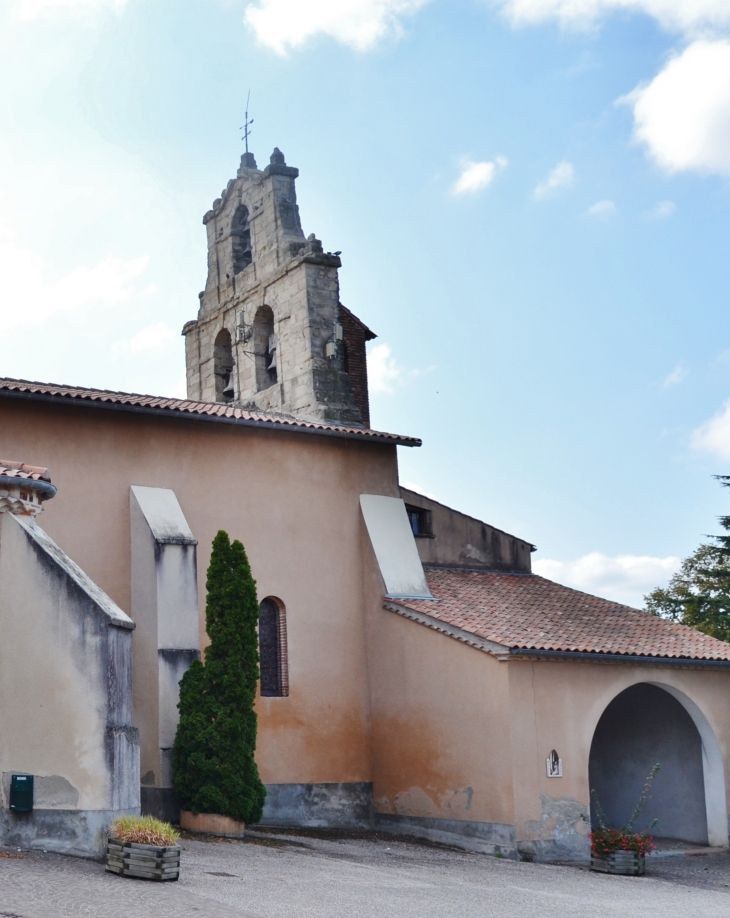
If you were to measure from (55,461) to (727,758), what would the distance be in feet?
42.5

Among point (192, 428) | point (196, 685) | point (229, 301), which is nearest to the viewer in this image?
point (196, 685)

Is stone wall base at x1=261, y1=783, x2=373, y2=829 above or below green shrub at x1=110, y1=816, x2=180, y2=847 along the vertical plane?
below

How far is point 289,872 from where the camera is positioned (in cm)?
1416

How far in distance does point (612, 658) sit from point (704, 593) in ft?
67.5

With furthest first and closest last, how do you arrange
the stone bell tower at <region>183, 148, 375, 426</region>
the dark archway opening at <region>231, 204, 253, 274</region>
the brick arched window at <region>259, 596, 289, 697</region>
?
the dark archway opening at <region>231, 204, 253, 274</region> → the stone bell tower at <region>183, 148, 375, 426</region> → the brick arched window at <region>259, 596, 289, 697</region>

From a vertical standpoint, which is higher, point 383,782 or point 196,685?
point 196,685

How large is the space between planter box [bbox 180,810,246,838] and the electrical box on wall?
447 cm

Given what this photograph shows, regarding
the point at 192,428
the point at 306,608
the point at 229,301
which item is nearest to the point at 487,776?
the point at 306,608

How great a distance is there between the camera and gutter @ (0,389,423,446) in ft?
59.8

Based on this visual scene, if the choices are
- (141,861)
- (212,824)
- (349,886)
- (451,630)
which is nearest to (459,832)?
(451,630)

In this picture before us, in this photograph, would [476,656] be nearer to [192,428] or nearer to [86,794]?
[192,428]

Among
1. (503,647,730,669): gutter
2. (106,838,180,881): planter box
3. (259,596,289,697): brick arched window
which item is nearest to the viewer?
(106,838,180,881): planter box

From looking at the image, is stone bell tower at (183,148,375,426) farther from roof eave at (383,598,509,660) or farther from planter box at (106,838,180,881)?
planter box at (106,838,180,881)

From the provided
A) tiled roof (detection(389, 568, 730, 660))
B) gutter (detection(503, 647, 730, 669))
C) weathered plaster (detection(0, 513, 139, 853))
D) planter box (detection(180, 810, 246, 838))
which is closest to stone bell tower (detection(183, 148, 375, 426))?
tiled roof (detection(389, 568, 730, 660))
